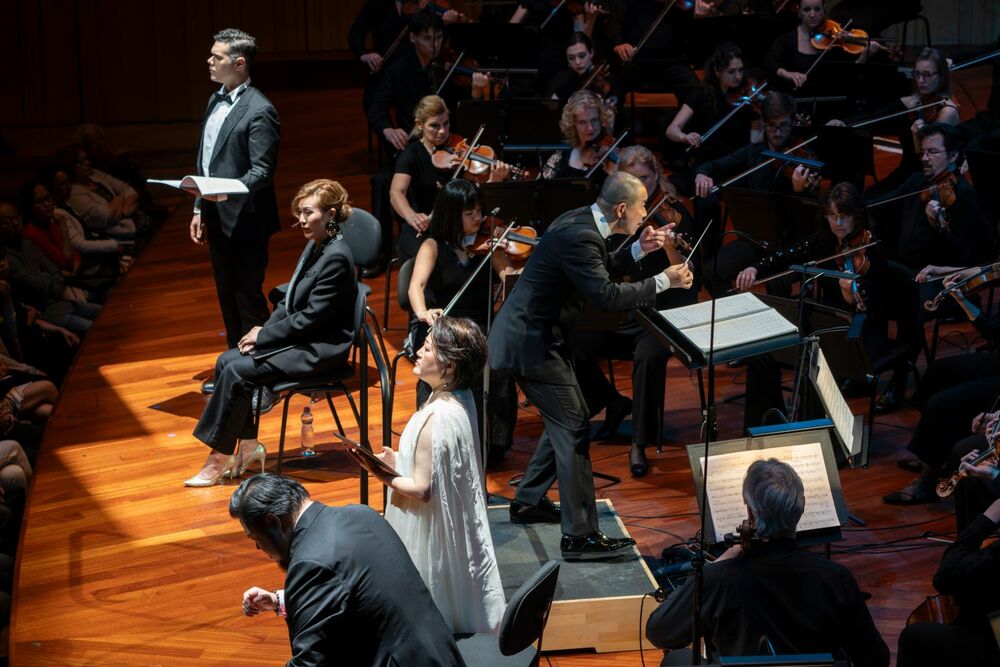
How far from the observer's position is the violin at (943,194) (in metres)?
5.77

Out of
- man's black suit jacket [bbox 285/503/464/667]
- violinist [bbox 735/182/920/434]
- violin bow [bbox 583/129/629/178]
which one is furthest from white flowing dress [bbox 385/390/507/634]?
violin bow [bbox 583/129/629/178]

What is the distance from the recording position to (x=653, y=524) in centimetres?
461

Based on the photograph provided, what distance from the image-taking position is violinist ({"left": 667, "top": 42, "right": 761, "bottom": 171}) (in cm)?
721

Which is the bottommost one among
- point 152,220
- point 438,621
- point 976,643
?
point 152,220

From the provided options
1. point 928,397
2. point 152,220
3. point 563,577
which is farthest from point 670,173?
point 563,577

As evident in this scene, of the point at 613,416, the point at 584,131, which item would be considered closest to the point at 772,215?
the point at 584,131

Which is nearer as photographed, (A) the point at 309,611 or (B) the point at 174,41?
Result: (A) the point at 309,611

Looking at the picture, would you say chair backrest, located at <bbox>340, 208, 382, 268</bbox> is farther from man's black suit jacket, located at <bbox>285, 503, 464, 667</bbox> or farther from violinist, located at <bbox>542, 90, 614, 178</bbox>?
man's black suit jacket, located at <bbox>285, 503, 464, 667</bbox>

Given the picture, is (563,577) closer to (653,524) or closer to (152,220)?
(653,524)

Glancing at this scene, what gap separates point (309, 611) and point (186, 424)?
116 inches

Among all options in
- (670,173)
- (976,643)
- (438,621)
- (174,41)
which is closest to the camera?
(438,621)

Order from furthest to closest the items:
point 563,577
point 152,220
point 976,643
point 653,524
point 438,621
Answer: point 152,220
point 653,524
point 563,577
point 976,643
point 438,621

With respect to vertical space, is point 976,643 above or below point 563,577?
above

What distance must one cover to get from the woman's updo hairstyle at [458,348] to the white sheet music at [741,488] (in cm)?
77
